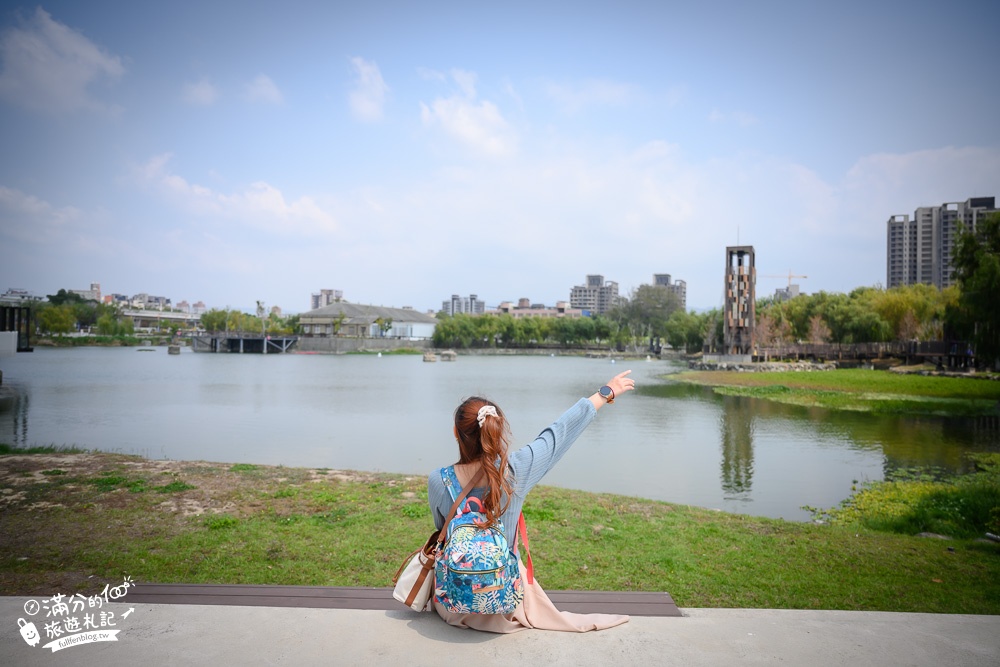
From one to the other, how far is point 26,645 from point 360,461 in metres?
10.7

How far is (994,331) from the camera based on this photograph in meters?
23.7

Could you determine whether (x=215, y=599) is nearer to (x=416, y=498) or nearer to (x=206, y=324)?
(x=416, y=498)

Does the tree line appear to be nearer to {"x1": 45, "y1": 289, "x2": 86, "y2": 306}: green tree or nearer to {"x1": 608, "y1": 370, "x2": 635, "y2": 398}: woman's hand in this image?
{"x1": 45, "y1": 289, "x2": 86, "y2": 306}: green tree

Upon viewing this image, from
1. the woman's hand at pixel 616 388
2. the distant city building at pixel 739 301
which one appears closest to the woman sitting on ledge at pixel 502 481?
the woman's hand at pixel 616 388

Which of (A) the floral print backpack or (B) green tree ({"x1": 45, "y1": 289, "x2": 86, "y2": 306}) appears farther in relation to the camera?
(B) green tree ({"x1": 45, "y1": 289, "x2": 86, "y2": 306})

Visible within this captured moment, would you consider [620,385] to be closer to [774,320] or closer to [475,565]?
[475,565]

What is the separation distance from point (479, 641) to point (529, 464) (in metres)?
0.80

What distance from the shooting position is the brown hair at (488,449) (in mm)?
2820

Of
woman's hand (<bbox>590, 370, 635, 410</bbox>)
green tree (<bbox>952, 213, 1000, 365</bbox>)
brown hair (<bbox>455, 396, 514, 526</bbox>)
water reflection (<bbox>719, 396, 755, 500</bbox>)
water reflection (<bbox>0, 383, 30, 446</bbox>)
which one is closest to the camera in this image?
brown hair (<bbox>455, 396, 514, 526</bbox>)

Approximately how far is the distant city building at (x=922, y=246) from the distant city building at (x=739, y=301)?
19.4m

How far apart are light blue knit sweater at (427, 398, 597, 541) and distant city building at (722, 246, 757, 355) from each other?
55.4 meters

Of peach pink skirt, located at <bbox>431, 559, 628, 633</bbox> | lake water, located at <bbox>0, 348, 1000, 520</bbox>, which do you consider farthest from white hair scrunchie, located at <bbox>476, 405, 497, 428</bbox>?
lake water, located at <bbox>0, 348, 1000, 520</bbox>

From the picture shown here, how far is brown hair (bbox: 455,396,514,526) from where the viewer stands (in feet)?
9.25

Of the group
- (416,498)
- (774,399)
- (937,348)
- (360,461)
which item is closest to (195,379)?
(360,461)
